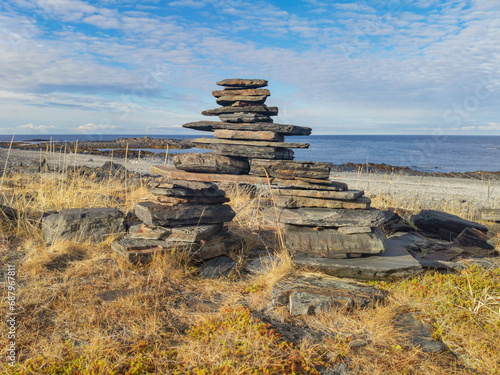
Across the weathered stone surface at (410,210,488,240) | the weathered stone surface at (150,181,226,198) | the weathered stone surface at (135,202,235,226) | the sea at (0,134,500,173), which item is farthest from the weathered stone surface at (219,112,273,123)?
the sea at (0,134,500,173)

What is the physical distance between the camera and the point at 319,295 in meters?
4.70

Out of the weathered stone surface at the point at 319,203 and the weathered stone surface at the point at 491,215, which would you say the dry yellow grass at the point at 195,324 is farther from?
the weathered stone surface at the point at 491,215

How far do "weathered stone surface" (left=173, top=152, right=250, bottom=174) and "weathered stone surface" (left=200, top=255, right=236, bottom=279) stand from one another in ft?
5.47

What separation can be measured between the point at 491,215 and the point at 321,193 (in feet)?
24.0

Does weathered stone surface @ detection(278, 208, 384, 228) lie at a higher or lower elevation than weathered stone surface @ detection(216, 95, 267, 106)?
lower

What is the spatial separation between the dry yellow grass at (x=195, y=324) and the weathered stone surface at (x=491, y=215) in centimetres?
617

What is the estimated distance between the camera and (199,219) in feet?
21.3

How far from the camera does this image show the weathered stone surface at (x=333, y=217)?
229 inches

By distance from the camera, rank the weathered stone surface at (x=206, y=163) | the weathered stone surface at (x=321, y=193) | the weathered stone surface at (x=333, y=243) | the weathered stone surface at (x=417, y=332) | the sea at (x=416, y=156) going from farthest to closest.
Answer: the sea at (x=416, y=156)
the weathered stone surface at (x=206, y=163)
the weathered stone surface at (x=321, y=193)
the weathered stone surface at (x=333, y=243)
the weathered stone surface at (x=417, y=332)

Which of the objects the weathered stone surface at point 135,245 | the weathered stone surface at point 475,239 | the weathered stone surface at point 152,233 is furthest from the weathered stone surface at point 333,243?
the weathered stone surface at point 475,239

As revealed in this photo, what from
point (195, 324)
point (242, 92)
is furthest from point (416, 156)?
point (195, 324)

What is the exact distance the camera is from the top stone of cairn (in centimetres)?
709

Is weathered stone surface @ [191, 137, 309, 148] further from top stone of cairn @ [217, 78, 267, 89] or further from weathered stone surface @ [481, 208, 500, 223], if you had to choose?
weathered stone surface @ [481, 208, 500, 223]

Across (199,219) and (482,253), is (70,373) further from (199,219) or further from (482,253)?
(482,253)
